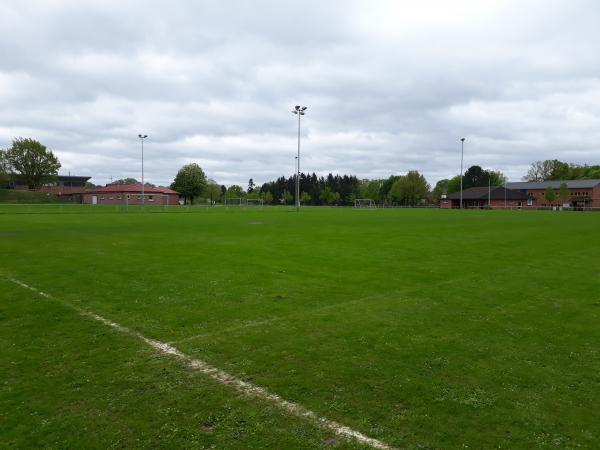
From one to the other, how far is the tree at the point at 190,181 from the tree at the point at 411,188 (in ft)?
203

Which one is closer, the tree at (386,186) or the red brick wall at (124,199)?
the red brick wall at (124,199)

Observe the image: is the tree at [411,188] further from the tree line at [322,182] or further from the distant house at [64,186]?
the distant house at [64,186]

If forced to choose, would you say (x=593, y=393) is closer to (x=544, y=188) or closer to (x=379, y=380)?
(x=379, y=380)

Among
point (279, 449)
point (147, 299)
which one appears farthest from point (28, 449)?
point (147, 299)

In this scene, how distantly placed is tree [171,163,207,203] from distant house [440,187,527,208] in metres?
70.9

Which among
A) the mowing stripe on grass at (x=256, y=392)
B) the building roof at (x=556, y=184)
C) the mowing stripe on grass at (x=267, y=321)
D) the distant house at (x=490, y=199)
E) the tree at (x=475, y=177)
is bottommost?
the mowing stripe on grass at (x=256, y=392)

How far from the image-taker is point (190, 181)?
13112cm

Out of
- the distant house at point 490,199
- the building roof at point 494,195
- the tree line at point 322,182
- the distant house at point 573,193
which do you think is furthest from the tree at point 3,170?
the distant house at point 573,193

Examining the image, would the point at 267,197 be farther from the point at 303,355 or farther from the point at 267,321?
the point at 303,355

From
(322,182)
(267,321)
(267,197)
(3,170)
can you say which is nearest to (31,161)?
(3,170)

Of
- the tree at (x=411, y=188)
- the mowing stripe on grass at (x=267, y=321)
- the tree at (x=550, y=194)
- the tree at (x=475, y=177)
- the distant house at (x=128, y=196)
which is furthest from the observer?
the tree at (x=475, y=177)

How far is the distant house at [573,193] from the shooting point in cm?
11788

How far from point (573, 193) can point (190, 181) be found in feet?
347

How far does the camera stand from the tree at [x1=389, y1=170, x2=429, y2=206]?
14562 centimetres
